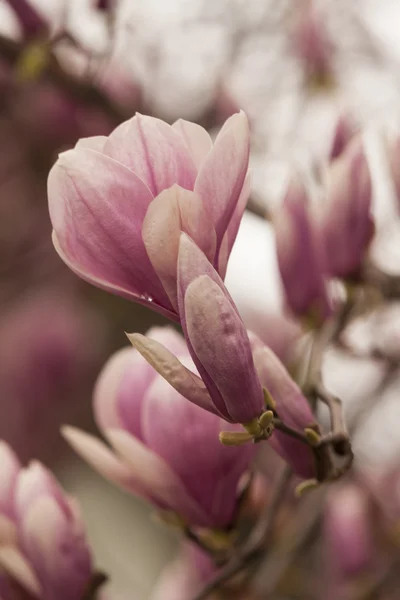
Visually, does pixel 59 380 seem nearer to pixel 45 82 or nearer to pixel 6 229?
pixel 6 229

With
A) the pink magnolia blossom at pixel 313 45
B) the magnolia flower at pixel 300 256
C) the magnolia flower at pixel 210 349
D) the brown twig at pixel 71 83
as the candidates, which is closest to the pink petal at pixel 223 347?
the magnolia flower at pixel 210 349

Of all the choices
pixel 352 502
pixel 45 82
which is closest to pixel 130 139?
pixel 45 82

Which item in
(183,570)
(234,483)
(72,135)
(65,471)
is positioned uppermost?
(72,135)

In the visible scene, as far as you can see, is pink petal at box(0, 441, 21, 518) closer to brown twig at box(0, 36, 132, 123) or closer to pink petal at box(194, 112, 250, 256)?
pink petal at box(194, 112, 250, 256)

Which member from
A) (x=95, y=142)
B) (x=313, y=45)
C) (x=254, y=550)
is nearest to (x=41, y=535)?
(x=254, y=550)

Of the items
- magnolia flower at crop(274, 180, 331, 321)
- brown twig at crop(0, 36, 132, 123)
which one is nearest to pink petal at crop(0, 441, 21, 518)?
magnolia flower at crop(274, 180, 331, 321)

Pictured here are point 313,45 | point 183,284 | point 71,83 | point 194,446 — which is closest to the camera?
point 183,284

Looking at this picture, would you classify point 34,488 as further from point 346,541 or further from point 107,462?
point 346,541
